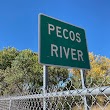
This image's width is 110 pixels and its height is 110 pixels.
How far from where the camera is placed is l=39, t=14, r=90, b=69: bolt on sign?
1.62m

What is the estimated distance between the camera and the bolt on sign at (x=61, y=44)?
5.31ft

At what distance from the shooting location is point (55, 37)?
1730 millimetres

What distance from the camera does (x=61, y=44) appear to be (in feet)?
5.67

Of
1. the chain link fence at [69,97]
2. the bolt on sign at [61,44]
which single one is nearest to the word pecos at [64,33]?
the bolt on sign at [61,44]

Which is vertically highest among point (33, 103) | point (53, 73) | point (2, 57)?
point (2, 57)

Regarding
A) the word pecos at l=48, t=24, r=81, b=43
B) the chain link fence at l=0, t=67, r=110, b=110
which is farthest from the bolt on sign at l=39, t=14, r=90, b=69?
the chain link fence at l=0, t=67, r=110, b=110

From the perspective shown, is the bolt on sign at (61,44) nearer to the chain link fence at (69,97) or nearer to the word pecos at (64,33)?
the word pecos at (64,33)

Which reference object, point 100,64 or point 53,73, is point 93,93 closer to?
point 53,73

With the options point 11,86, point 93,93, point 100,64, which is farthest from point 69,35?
point 100,64

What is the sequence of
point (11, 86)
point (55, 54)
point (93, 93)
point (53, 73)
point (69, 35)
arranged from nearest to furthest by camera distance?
point (93, 93)
point (55, 54)
point (69, 35)
point (11, 86)
point (53, 73)

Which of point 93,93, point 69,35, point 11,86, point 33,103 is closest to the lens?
point 93,93

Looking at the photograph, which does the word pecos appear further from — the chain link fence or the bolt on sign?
the chain link fence

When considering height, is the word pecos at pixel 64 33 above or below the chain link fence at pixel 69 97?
above

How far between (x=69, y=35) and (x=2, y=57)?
18667 millimetres
